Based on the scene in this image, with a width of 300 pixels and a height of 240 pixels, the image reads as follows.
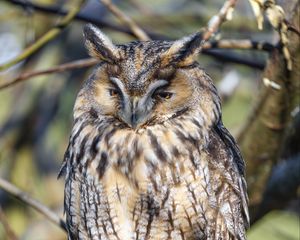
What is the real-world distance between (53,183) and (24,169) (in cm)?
26

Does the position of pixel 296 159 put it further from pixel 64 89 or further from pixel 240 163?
pixel 64 89

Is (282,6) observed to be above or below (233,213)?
above

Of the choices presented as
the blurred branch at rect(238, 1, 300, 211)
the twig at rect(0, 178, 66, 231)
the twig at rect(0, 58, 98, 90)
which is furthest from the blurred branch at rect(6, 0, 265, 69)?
the twig at rect(0, 178, 66, 231)

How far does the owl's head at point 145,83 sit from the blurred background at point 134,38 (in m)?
0.35

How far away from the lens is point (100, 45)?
3.02m

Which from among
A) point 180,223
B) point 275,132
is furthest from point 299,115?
point 180,223

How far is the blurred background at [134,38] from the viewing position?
3.45 m

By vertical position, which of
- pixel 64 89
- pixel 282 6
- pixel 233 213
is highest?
pixel 64 89

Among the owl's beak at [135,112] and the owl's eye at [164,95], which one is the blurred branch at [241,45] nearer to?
the owl's eye at [164,95]

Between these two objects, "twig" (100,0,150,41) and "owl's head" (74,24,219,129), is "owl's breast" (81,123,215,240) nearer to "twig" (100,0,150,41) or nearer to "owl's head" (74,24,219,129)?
"owl's head" (74,24,219,129)

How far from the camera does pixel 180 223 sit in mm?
3031

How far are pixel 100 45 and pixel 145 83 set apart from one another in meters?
0.27

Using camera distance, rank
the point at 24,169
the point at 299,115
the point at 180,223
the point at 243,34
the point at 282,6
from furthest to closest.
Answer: the point at 243,34 → the point at 24,169 → the point at 299,115 → the point at 282,6 → the point at 180,223

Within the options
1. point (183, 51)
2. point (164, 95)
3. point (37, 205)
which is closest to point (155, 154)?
point (164, 95)
